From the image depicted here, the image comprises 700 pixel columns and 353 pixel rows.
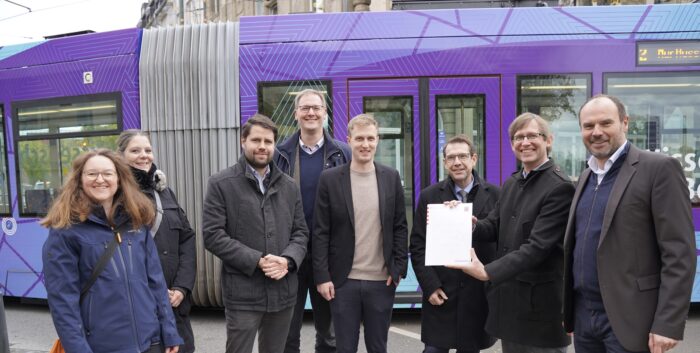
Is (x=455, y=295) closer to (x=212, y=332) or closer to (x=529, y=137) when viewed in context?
(x=529, y=137)

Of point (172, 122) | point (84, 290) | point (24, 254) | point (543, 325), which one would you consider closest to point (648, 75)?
point (543, 325)

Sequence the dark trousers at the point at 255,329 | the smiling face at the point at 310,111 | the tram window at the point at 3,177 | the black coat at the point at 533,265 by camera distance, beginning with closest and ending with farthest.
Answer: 1. the black coat at the point at 533,265
2. the dark trousers at the point at 255,329
3. the smiling face at the point at 310,111
4. the tram window at the point at 3,177

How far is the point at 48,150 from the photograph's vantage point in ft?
19.3

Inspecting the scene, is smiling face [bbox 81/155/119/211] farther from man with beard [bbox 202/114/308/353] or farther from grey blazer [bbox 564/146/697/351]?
grey blazer [bbox 564/146/697/351]

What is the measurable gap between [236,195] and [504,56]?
332 cm

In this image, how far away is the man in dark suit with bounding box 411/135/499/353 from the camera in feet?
10.7

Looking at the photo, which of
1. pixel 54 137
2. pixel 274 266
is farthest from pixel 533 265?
pixel 54 137

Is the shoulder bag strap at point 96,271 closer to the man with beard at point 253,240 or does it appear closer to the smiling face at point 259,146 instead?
the man with beard at point 253,240

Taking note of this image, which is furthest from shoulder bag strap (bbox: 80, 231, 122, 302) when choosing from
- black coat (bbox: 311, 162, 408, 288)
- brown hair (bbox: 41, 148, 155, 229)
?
black coat (bbox: 311, 162, 408, 288)

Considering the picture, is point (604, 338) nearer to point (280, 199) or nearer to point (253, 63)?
point (280, 199)

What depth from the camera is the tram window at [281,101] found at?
5.28m

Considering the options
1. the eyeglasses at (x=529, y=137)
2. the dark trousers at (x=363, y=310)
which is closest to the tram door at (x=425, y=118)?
the dark trousers at (x=363, y=310)

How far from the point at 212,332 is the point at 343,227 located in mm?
2819

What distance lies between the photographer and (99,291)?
2404mm
